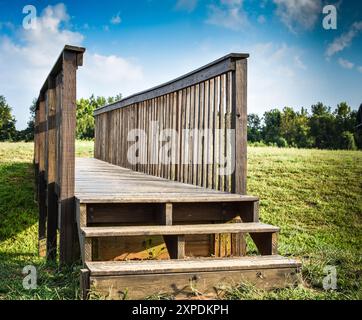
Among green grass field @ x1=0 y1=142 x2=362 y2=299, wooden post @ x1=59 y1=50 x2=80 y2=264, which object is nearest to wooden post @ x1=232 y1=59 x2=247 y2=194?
green grass field @ x1=0 y1=142 x2=362 y2=299

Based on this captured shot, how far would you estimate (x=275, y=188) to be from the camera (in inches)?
335

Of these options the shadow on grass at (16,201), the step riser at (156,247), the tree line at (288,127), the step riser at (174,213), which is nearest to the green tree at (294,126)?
the tree line at (288,127)

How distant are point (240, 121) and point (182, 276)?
Result: 5.65ft

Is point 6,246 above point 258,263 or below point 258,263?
below

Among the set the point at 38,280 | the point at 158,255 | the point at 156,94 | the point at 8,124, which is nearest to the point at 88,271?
the point at 38,280

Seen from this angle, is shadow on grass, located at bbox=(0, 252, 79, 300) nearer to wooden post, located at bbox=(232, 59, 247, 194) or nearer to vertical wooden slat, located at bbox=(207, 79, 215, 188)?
wooden post, located at bbox=(232, 59, 247, 194)

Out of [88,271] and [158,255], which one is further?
[158,255]

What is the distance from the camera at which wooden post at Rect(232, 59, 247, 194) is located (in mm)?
3945

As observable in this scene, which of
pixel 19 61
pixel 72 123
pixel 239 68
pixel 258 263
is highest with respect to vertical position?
pixel 19 61

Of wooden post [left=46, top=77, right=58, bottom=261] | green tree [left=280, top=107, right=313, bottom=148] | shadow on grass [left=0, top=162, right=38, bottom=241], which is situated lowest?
shadow on grass [left=0, top=162, right=38, bottom=241]

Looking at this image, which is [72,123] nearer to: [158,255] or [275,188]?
[158,255]

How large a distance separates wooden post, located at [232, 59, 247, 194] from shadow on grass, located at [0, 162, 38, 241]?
15.6 ft

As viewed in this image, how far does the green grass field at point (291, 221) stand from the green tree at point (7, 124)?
98.6 ft
